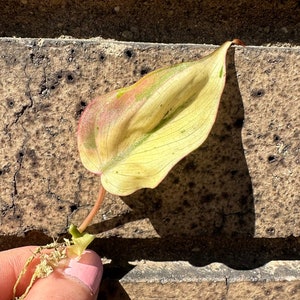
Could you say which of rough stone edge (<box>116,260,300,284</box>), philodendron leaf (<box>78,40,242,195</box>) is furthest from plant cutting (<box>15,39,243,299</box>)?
rough stone edge (<box>116,260,300,284</box>)

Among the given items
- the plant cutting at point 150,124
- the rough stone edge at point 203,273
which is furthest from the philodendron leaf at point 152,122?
the rough stone edge at point 203,273

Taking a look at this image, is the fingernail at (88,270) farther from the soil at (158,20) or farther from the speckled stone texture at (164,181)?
the soil at (158,20)

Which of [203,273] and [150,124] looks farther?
[203,273]

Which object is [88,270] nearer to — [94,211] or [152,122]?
[94,211]

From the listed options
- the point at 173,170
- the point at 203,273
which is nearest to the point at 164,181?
the point at 173,170

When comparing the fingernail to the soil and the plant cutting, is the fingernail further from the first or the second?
the soil

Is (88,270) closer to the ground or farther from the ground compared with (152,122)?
Answer: closer to the ground

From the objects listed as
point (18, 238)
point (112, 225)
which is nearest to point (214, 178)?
point (112, 225)
